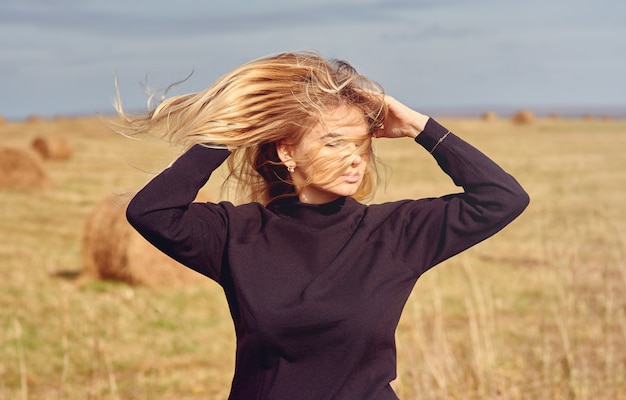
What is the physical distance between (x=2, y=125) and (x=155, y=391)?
121ft

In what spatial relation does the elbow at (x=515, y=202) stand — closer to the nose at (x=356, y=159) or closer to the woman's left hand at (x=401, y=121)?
the woman's left hand at (x=401, y=121)

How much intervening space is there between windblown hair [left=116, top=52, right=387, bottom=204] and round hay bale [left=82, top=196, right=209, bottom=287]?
770 centimetres

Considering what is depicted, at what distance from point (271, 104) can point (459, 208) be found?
60cm

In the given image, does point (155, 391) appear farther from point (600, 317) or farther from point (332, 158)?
point (332, 158)

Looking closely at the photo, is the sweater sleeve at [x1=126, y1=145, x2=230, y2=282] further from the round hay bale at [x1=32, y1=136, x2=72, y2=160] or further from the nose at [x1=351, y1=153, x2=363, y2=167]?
the round hay bale at [x1=32, y1=136, x2=72, y2=160]

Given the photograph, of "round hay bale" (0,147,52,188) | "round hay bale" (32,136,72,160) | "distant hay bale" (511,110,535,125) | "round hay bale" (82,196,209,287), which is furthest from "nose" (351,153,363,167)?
"distant hay bale" (511,110,535,125)

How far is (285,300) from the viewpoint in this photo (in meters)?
2.43

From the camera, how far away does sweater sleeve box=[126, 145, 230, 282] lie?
2.46 m

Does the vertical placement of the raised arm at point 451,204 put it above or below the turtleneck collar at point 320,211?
above

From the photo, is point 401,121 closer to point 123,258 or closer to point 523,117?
point 123,258

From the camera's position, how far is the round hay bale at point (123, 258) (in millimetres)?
10211

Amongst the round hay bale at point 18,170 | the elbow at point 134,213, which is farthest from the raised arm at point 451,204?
the round hay bale at point 18,170

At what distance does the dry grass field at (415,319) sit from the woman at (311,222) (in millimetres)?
287

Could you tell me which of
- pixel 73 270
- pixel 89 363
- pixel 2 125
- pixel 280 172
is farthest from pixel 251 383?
pixel 2 125
